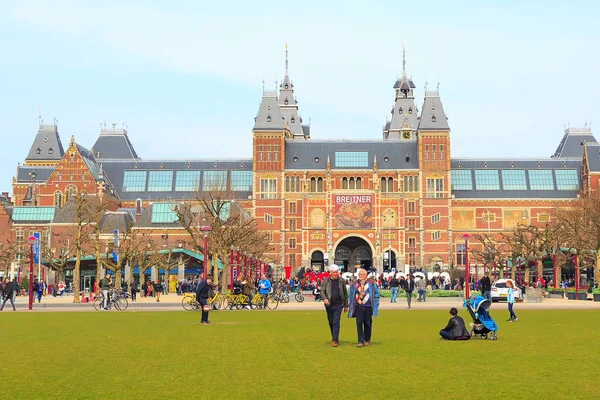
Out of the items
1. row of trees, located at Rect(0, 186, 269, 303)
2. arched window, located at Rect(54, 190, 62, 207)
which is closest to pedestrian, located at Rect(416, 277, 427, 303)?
row of trees, located at Rect(0, 186, 269, 303)

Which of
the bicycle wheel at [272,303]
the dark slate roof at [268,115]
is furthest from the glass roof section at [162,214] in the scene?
the bicycle wheel at [272,303]

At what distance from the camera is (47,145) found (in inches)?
4845

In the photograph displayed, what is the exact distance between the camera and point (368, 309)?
18.8 metres

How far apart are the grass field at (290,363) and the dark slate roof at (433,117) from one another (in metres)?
87.5

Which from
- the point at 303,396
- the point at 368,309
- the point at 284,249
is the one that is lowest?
the point at 303,396

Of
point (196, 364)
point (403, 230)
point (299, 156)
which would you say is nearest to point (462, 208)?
point (403, 230)

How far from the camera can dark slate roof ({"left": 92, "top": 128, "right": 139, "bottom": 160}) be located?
123m

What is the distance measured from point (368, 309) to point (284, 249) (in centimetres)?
9264

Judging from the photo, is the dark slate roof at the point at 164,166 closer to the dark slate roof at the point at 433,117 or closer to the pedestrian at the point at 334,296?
the dark slate roof at the point at 433,117

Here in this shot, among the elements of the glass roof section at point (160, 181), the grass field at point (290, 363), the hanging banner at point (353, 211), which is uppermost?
the glass roof section at point (160, 181)

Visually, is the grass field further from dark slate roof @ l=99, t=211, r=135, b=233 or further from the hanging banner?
the hanging banner

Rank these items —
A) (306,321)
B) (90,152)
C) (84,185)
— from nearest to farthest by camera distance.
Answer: (306,321), (84,185), (90,152)

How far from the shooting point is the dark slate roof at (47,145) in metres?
122

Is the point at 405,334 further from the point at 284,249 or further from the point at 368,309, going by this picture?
the point at 284,249
